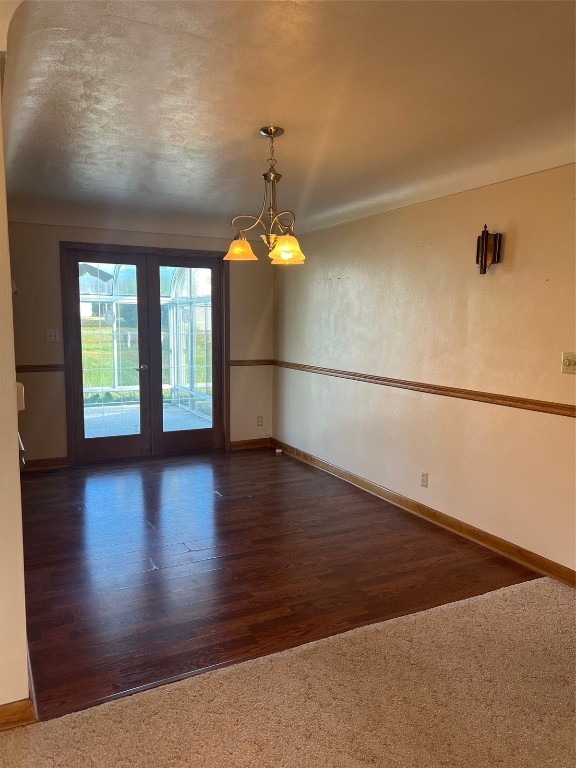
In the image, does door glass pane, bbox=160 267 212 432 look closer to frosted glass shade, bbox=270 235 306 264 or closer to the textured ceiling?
the textured ceiling

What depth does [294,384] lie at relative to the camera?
5824mm

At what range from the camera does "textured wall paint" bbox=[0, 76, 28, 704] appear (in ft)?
6.12

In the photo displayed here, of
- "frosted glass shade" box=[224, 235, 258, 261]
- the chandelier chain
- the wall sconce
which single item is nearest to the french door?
the chandelier chain

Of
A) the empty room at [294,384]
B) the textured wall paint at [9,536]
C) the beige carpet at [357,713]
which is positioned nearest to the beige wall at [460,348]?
the empty room at [294,384]

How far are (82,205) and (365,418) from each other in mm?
3164

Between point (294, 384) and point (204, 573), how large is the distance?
2980 millimetres

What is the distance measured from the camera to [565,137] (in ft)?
9.48

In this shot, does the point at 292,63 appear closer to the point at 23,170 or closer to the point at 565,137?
the point at 565,137

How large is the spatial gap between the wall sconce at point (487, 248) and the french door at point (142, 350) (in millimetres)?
3146

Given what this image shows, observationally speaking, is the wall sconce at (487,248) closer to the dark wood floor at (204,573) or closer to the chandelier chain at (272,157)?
the chandelier chain at (272,157)

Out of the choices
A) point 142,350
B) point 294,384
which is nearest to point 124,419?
→ point 142,350

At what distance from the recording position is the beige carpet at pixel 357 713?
180 centimetres

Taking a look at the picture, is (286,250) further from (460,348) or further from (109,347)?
(109,347)

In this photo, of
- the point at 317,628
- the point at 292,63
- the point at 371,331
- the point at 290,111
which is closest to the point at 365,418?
the point at 371,331
